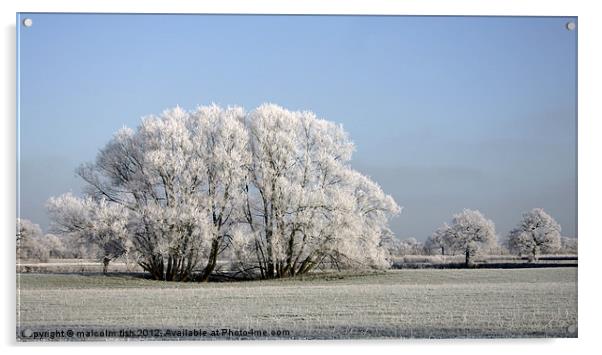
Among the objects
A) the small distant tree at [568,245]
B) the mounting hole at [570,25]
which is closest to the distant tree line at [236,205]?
the small distant tree at [568,245]

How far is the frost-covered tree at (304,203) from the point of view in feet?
42.9

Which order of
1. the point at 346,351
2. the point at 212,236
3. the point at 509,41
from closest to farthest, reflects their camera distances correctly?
the point at 346,351 < the point at 509,41 < the point at 212,236

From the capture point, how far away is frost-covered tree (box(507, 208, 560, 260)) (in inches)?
447

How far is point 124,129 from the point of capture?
11828 millimetres

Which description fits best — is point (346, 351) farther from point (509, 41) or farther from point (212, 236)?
point (509, 41)

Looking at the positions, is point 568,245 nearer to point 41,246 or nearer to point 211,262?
point 211,262

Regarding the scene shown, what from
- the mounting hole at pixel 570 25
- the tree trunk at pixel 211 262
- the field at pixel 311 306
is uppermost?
the mounting hole at pixel 570 25

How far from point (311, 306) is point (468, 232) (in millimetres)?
2564

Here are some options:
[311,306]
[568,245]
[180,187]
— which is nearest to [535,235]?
[568,245]

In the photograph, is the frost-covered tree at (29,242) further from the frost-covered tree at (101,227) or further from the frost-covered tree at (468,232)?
the frost-covered tree at (468,232)

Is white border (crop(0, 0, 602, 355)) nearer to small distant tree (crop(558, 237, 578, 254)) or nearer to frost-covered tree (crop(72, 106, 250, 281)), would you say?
small distant tree (crop(558, 237, 578, 254))
